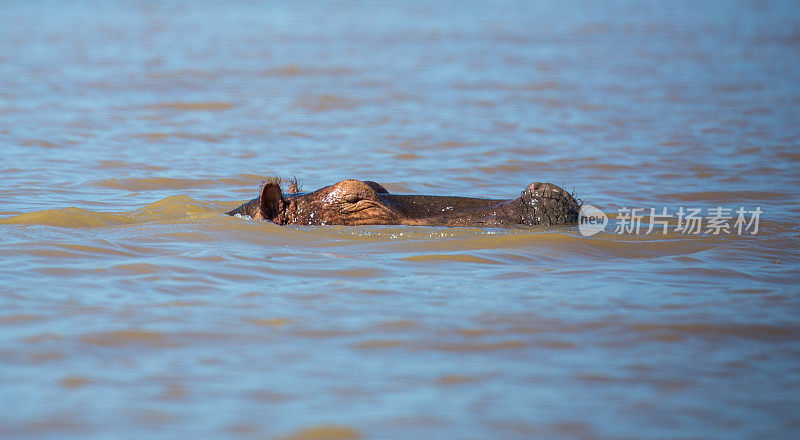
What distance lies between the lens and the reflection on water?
146 inches

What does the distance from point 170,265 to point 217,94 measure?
1015cm

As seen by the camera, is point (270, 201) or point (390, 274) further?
point (270, 201)

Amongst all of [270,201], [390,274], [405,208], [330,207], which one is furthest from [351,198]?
[390,274]

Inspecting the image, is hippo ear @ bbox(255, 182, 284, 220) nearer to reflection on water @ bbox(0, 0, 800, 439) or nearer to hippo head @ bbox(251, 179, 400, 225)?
hippo head @ bbox(251, 179, 400, 225)

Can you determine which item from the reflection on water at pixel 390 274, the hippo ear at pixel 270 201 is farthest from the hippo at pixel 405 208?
the reflection on water at pixel 390 274

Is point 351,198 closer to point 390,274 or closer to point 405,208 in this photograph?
point 405,208

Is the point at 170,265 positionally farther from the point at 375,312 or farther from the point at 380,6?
the point at 380,6

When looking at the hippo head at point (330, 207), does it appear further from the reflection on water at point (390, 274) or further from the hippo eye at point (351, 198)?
the reflection on water at point (390, 274)

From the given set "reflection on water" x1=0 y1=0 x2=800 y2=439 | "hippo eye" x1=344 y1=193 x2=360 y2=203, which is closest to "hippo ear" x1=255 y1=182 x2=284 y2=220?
"reflection on water" x1=0 y1=0 x2=800 y2=439

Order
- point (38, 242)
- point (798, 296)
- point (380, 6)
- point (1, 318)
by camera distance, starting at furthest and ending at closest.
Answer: point (380, 6)
point (38, 242)
point (798, 296)
point (1, 318)

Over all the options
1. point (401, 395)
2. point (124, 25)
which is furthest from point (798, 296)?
point (124, 25)

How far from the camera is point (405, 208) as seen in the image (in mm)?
6820

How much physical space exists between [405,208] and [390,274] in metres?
1.15

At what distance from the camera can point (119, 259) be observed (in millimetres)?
6012
